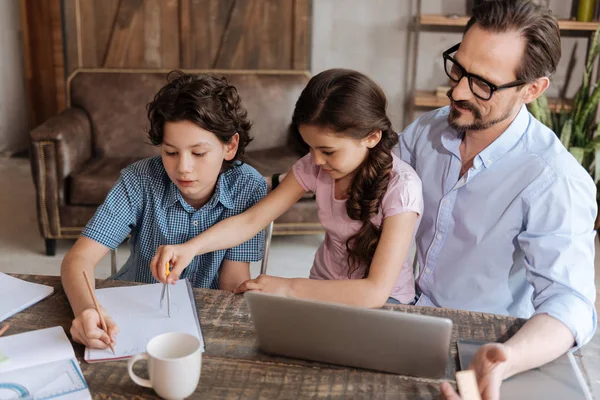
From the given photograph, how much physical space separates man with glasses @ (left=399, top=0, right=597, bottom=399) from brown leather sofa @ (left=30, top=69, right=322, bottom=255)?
5.31 feet

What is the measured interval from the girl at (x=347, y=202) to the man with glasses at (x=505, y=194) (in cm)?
14

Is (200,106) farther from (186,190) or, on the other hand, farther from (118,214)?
(118,214)

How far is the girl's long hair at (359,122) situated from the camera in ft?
4.66

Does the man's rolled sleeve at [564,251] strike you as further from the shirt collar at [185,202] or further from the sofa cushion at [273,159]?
the sofa cushion at [273,159]

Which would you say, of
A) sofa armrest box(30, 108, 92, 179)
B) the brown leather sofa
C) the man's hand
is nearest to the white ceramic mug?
the man's hand

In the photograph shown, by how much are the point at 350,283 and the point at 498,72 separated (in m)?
0.61

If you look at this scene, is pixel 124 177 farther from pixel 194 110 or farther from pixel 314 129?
pixel 314 129

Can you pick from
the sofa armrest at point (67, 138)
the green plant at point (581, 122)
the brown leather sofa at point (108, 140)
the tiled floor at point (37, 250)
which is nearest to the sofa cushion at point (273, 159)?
the brown leather sofa at point (108, 140)

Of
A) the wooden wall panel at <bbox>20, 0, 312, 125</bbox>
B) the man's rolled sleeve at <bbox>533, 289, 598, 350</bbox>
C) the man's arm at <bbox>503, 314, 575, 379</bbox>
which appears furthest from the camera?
the wooden wall panel at <bbox>20, 0, 312, 125</bbox>

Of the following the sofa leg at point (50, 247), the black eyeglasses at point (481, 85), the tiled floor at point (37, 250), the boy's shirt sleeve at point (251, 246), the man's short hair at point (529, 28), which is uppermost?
the man's short hair at point (529, 28)

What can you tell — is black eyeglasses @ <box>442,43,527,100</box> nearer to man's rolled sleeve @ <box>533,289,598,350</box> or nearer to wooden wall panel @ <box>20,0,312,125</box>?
man's rolled sleeve @ <box>533,289,598,350</box>

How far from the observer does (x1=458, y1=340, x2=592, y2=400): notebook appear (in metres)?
1.06

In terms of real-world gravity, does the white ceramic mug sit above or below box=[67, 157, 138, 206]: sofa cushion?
above

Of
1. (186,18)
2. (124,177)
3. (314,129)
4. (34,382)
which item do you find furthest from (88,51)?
(34,382)
